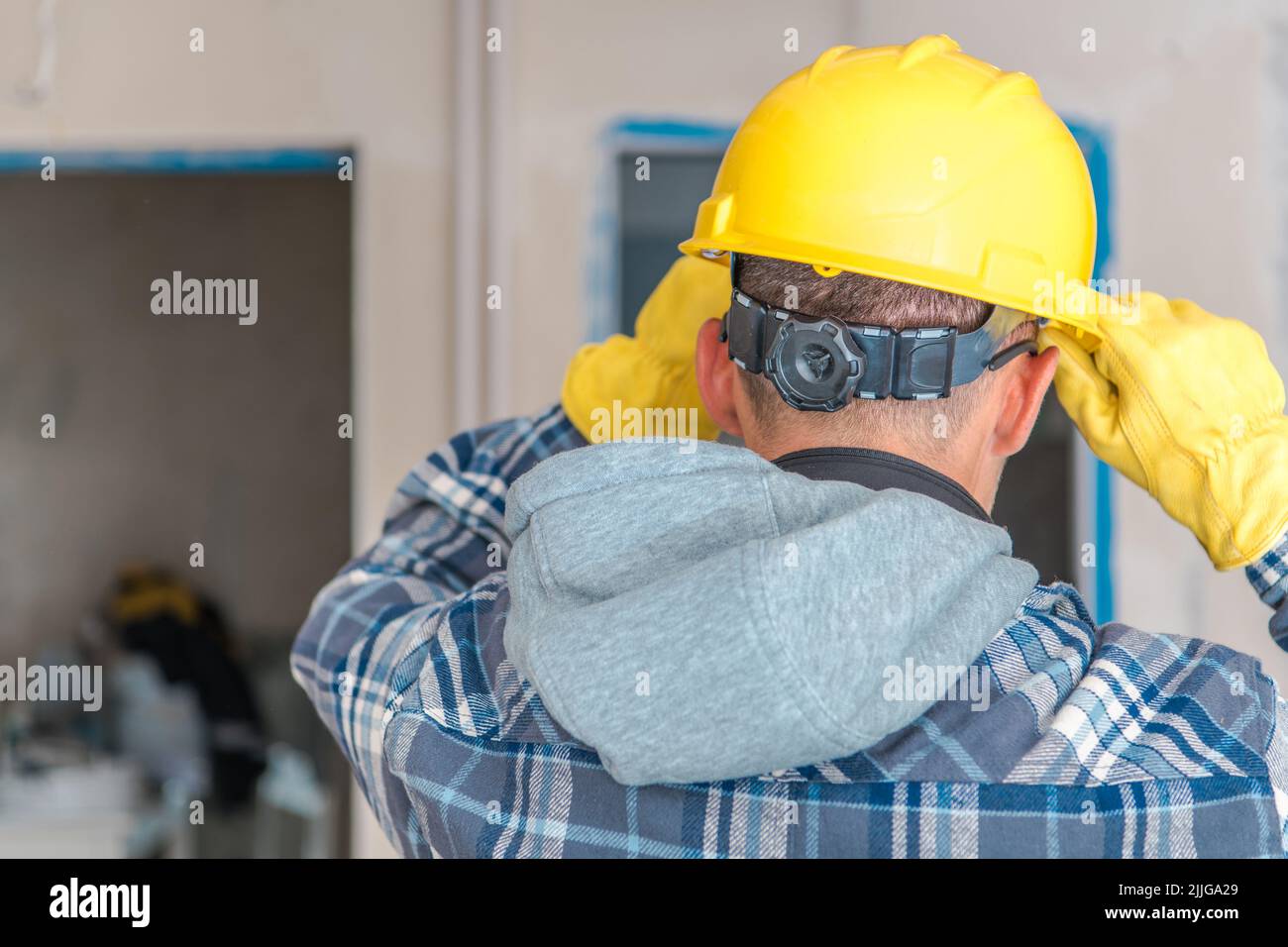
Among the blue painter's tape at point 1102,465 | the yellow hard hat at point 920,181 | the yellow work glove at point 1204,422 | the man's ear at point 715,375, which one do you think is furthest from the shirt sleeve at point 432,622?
the blue painter's tape at point 1102,465

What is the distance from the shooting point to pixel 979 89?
1037 mm

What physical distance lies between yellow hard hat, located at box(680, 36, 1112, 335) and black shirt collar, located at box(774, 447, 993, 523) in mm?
163

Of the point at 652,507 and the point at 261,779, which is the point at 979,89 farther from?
the point at 261,779

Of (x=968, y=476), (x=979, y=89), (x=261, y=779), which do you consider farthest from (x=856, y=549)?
(x=261, y=779)

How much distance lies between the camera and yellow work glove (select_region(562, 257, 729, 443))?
1.32m

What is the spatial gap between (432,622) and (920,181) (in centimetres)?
54

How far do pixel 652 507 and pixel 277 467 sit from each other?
7.59 ft

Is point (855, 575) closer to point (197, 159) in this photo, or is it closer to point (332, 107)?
point (332, 107)

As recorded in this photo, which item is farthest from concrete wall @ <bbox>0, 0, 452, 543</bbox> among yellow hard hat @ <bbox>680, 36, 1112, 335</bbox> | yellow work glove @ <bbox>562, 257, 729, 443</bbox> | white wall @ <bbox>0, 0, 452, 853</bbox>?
yellow hard hat @ <bbox>680, 36, 1112, 335</bbox>

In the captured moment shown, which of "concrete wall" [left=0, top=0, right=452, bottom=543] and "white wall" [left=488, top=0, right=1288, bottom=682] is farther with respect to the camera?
"concrete wall" [left=0, top=0, right=452, bottom=543]

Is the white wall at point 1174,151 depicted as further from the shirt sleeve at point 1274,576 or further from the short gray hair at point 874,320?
the short gray hair at point 874,320

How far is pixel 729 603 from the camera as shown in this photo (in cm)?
71

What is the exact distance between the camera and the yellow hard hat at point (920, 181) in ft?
3.30

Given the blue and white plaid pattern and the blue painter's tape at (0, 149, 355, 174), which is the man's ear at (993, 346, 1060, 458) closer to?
the blue and white plaid pattern
